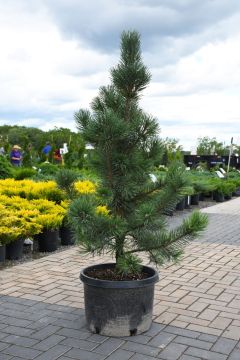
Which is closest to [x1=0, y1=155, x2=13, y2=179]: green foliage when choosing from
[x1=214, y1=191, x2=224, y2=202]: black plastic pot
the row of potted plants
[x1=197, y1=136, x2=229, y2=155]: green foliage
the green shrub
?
the green shrub

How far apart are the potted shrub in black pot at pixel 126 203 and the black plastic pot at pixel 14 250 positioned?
103 inches

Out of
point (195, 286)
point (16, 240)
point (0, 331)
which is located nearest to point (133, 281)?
point (0, 331)

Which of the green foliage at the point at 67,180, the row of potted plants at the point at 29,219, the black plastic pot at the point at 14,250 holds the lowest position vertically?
the black plastic pot at the point at 14,250

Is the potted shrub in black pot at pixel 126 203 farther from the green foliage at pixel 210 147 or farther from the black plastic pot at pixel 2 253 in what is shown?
the green foliage at pixel 210 147

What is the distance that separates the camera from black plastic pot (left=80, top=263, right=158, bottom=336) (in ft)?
11.9

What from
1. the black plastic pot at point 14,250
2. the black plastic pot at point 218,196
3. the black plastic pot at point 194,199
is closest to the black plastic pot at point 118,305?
the black plastic pot at point 14,250

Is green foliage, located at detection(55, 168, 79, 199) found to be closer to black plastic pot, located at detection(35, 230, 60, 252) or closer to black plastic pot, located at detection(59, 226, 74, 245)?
black plastic pot, located at detection(35, 230, 60, 252)

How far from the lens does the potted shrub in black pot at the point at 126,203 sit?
3.57m

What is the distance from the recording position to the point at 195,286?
524cm

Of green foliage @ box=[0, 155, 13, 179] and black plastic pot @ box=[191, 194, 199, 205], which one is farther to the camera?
black plastic pot @ box=[191, 194, 199, 205]

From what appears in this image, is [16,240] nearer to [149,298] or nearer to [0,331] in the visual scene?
[0,331]

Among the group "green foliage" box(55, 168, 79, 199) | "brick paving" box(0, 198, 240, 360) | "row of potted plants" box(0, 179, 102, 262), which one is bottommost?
"brick paving" box(0, 198, 240, 360)

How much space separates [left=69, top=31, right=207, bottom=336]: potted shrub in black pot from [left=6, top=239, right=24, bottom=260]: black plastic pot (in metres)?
2.62

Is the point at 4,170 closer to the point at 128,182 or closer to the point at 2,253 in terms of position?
the point at 2,253
